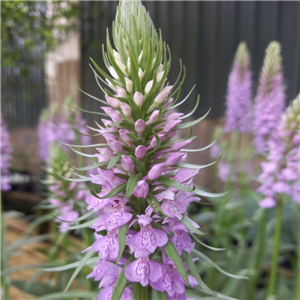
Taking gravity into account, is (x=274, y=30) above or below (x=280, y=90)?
above

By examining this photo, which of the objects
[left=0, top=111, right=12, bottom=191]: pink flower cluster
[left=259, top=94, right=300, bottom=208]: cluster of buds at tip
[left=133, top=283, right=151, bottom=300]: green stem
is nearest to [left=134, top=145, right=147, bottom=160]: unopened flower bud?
[left=133, top=283, right=151, bottom=300]: green stem

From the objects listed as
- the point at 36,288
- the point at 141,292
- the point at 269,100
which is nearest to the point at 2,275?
the point at 36,288

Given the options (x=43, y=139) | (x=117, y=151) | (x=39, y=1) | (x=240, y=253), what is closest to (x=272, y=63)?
(x=240, y=253)

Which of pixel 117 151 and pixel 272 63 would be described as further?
pixel 272 63

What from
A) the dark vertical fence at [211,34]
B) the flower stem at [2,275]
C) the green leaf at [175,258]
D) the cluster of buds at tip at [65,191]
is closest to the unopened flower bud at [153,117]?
the green leaf at [175,258]

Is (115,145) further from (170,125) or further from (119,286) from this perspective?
(119,286)

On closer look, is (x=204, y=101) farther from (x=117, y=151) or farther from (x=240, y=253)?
(x=117, y=151)
